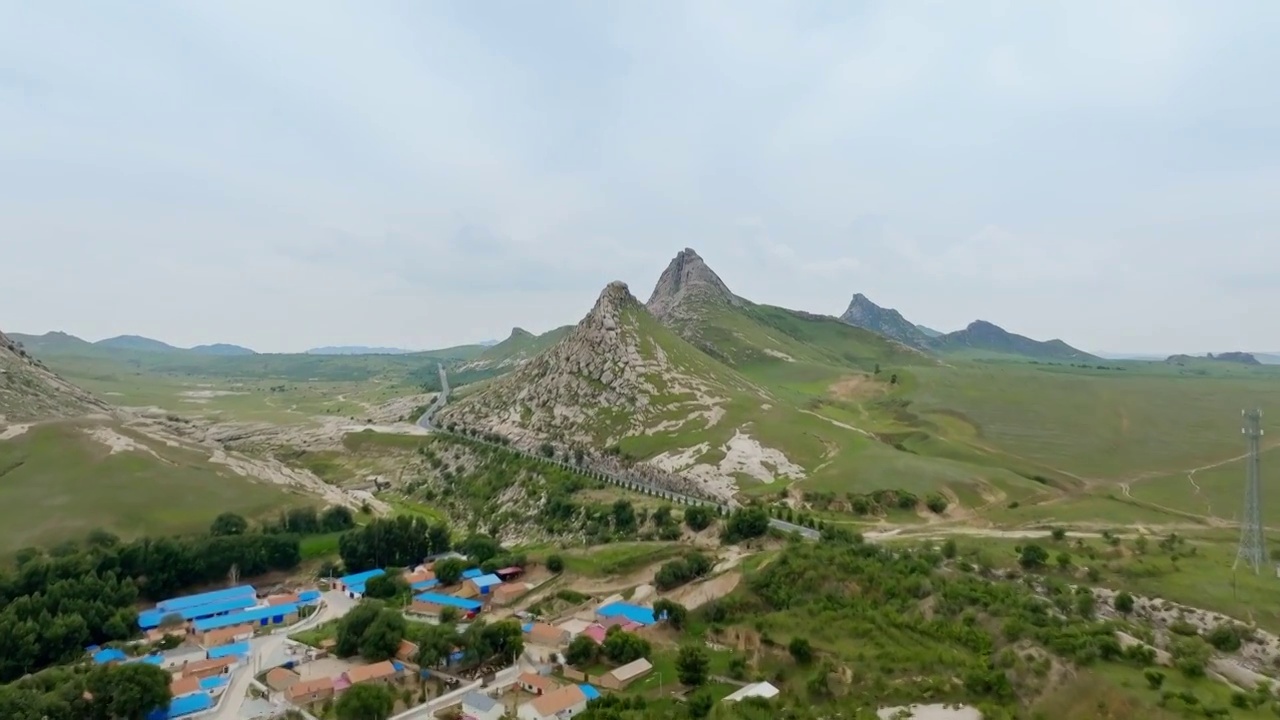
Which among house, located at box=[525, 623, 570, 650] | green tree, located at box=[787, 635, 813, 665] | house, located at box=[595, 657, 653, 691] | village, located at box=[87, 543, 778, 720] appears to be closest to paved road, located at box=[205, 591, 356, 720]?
village, located at box=[87, 543, 778, 720]

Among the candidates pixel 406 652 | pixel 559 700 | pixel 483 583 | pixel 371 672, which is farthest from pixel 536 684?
pixel 483 583

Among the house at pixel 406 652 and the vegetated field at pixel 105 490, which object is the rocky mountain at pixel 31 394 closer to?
the vegetated field at pixel 105 490

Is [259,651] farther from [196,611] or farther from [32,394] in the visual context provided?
[32,394]

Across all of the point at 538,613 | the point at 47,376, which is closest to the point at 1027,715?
the point at 538,613

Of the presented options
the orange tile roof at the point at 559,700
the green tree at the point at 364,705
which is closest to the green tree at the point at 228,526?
the green tree at the point at 364,705

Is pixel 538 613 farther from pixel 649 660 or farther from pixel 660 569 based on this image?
pixel 649 660
